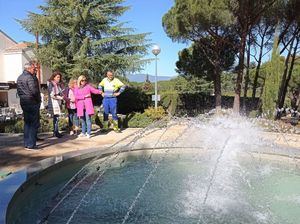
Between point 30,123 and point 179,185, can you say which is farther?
point 30,123

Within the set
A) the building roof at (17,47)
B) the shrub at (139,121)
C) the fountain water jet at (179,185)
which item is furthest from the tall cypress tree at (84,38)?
the fountain water jet at (179,185)

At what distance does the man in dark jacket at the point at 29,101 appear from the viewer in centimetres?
713

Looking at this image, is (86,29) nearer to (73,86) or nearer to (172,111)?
(172,111)

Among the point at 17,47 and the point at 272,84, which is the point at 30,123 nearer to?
the point at 272,84

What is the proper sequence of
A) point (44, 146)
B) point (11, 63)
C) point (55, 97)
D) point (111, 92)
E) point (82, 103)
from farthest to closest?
point (11, 63), point (111, 92), point (82, 103), point (55, 97), point (44, 146)

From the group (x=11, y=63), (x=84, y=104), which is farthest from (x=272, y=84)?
(x=11, y=63)

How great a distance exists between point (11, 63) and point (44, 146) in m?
28.4

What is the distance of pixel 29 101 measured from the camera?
7.16 meters

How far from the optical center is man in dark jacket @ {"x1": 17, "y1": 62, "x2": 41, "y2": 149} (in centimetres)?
713

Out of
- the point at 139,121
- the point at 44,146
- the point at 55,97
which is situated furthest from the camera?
the point at 139,121

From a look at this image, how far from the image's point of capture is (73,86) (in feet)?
30.9

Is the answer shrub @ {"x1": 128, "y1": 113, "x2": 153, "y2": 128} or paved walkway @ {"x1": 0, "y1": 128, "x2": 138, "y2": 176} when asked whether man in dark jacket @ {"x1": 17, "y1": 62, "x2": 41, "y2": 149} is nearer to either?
paved walkway @ {"x1": 0, "y1": 128, "x2": 138, "y2": 176}

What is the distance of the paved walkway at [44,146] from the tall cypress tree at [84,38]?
59.7 feet

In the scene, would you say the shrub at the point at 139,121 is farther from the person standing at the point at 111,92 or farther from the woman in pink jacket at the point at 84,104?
the woman in pink jacket at the point at 84,104
